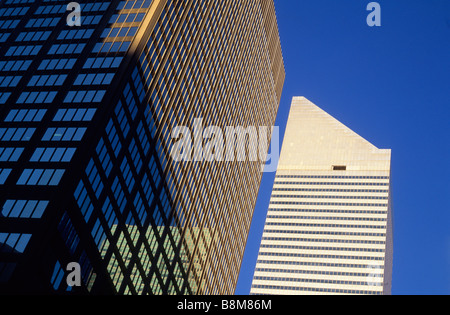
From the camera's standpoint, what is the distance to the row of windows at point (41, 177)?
64.5 meters

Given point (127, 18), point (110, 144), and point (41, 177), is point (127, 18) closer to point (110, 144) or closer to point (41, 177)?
point (110, 144)

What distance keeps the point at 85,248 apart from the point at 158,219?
19788 mm

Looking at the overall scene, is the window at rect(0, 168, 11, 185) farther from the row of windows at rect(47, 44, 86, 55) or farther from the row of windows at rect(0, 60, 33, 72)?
the row of windows at rect(47, 44, 86, 55)

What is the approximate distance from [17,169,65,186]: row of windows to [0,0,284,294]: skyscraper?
0.49 ft

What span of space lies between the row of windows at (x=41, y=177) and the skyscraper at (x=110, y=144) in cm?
15

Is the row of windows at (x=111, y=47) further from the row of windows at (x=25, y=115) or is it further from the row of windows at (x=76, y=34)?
the row of windows at (x=25, y=115)

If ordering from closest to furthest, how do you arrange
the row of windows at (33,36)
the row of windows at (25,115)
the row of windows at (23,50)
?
the row of windows at (25,115) < the row of windows at (23,50) < the row of windows at (33,36)

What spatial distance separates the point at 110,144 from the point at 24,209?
13232mm

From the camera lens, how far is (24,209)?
62.4 m

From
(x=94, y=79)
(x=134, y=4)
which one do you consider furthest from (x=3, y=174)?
(x=134, y=4)

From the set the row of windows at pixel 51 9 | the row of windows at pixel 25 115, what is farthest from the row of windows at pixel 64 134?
the row of windows at pixel 51 9

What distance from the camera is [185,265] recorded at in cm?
9594
